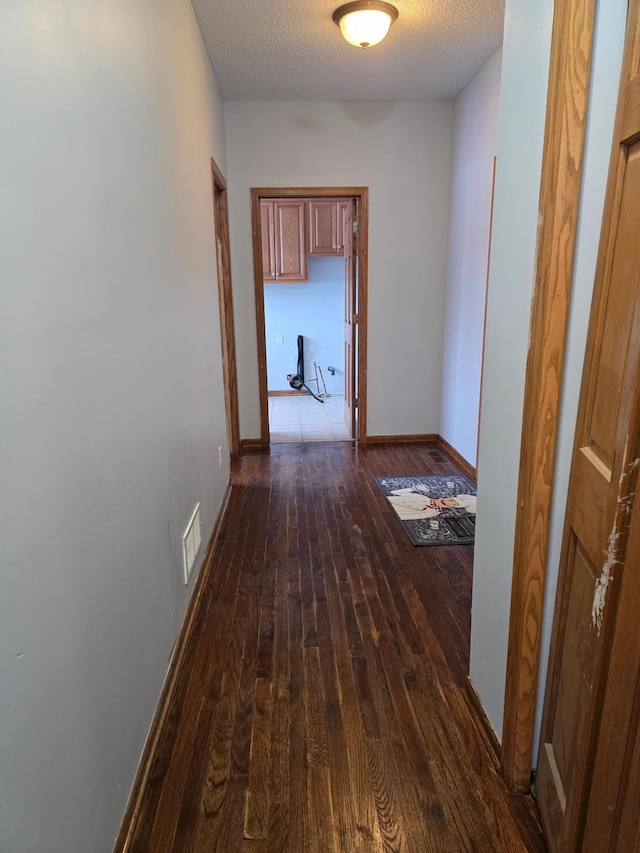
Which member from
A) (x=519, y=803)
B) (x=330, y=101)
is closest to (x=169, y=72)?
(x=330, y=101)

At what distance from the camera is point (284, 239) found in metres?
5.68

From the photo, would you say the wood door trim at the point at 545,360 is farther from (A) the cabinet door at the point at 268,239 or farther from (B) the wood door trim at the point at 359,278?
(A) the cabinet door at the point at 268,239

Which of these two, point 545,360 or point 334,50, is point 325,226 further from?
point 545,360

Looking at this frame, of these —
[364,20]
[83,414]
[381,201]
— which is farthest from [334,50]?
[83,414]

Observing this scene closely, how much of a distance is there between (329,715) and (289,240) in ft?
16.3

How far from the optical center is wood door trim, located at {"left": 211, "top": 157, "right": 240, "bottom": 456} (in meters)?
3.83

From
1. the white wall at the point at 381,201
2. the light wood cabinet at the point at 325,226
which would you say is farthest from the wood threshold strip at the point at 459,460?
the light wood cabinet at the point at 325,226

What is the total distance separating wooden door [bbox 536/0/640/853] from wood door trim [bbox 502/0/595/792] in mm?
99

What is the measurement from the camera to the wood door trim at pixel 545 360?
1.05 metres

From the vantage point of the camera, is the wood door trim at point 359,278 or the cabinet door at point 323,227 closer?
the wood door trim at point 359,278

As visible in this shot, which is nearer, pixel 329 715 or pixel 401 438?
pixel 329 715

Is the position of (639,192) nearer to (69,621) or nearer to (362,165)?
(69,621)

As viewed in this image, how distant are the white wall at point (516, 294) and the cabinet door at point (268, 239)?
4425mm

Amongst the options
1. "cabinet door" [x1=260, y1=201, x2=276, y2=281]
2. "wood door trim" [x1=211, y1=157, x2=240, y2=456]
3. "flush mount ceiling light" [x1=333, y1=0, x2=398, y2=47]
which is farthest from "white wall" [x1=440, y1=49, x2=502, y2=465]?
"cabinet door" [x1=260, y1=201, x2=276, y2=281]
